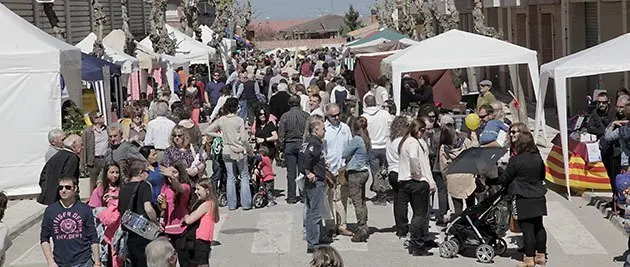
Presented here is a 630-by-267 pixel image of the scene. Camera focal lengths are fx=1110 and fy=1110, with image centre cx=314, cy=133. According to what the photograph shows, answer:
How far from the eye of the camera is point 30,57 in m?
18.5

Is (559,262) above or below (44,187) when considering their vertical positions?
below

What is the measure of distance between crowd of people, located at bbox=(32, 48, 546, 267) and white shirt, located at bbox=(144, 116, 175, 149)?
15 mm

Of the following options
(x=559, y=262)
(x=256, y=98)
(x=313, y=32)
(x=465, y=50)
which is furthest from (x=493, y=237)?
(x=313, y=32)

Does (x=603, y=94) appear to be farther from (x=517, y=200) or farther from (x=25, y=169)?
(x=25, y=169)

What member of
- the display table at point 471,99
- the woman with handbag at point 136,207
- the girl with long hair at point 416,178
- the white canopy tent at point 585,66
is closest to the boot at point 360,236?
the girl with long hair at point 416,178

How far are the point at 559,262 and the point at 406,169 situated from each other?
2049 mm

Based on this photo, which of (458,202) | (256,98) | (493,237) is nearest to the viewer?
(493,237)

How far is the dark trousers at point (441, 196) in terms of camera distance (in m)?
14.7

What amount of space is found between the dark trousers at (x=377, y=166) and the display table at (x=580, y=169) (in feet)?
9.12

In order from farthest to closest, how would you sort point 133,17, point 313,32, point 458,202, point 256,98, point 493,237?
1. point 313,32
2. point 133,17
3. point 256,98
4. point 458,202
5. point 493,237

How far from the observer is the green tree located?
132 metres

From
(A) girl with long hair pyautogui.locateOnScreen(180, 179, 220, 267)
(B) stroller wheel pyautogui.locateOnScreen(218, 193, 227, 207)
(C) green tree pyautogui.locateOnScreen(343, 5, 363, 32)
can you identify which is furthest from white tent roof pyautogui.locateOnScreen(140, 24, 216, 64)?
(C) green tree pyautogui.locateOnScreen(343, 5, 363, 32)

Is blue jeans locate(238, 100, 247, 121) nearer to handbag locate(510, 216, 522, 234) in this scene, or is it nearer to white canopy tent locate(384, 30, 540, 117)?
white canopy tent locate(384, 30, 540, 117)

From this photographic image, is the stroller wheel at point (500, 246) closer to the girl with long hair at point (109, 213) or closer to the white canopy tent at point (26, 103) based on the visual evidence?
the girl with long hair at point (109, 213)
